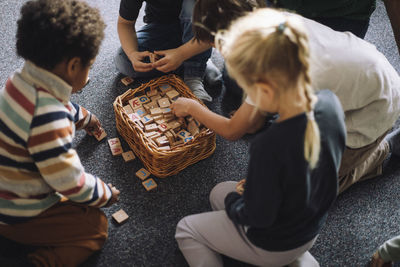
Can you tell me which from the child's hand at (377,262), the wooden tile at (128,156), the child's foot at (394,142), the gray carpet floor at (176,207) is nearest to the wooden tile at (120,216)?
the gray carpet floor at (176,207)

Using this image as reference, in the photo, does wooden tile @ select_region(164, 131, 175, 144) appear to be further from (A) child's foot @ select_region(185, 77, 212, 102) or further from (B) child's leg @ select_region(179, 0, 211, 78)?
(B) child's leg @ select_region(179, 0, 211, 78)

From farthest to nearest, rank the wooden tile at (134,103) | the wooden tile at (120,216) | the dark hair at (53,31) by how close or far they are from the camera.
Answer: the wooden tile at (134,103)
the wooden tile at (120,216)
the dark hair at (53,31)

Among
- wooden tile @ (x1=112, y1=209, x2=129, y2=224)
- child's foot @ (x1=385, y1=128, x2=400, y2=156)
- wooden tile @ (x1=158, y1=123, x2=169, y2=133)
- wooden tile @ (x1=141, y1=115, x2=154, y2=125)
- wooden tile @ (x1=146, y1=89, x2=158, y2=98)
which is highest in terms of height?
wooden tile @ (x1=146, y1=89, x2=158, y2=98)

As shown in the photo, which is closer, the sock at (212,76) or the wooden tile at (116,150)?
the wooden tile at (116,150)

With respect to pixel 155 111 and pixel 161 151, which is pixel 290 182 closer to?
pixel 161 151

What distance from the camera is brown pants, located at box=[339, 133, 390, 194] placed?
1223 millimetres

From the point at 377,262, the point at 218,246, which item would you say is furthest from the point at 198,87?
the point at 377,262

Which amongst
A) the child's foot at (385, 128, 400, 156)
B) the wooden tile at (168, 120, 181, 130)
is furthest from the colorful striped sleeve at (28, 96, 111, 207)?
the child's foot at (385, 128, 400, 156)

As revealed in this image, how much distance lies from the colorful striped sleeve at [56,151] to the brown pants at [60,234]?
0.12 meters

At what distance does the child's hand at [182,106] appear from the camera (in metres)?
1.34

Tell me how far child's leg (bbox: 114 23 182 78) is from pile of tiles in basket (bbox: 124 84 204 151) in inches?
8.9

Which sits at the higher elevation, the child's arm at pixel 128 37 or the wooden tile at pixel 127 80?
the child's arm at pixel 128 37

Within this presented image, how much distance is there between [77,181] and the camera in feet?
3.25

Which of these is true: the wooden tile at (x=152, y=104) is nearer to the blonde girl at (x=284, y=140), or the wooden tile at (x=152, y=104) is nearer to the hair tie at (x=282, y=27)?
the blonde girl at (x=284, y=140)
